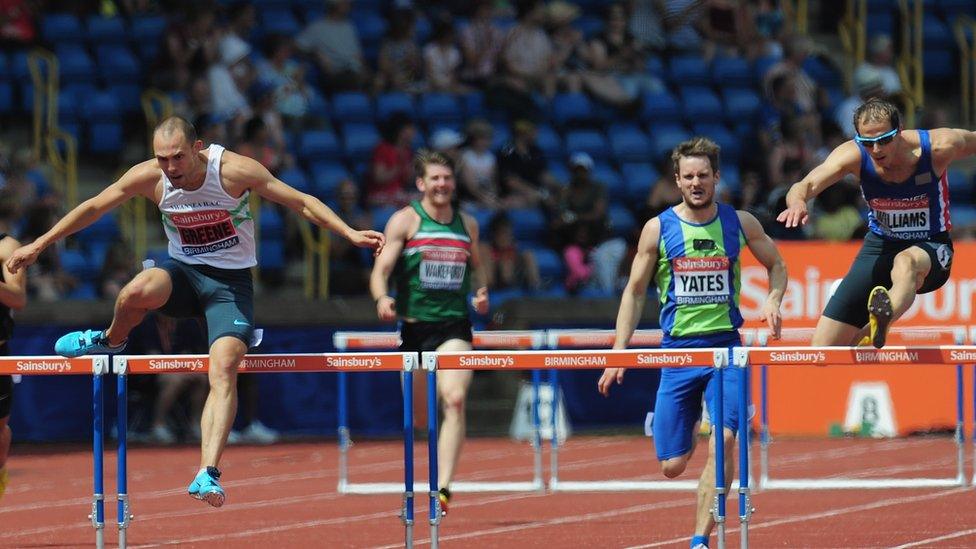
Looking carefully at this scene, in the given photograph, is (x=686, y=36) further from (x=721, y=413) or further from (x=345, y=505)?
(x=721, y=413)

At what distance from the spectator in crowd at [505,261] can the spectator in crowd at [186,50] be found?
353cm

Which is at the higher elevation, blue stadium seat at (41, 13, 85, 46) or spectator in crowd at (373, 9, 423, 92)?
blue stadium seat at (41, 13, 85, 46)

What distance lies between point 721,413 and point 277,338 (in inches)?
317

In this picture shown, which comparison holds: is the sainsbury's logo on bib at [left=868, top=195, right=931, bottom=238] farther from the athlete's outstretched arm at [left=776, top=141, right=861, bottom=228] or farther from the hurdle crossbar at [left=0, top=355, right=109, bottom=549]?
the hurdle crossbar at [left=0, top=355, right=109, bottom=549]

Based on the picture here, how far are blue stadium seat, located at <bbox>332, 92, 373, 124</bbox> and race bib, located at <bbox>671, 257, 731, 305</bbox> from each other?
10119 mm

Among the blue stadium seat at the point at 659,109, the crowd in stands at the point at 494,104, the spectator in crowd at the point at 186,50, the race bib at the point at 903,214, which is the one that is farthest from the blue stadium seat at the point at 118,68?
the race bib at the point at 903,214

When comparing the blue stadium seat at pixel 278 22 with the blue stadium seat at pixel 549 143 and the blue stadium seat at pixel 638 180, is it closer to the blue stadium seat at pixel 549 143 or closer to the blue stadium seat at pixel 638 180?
the blue stadium seat at pixel 549 143

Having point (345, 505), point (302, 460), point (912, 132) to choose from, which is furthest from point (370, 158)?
point (912, 132)

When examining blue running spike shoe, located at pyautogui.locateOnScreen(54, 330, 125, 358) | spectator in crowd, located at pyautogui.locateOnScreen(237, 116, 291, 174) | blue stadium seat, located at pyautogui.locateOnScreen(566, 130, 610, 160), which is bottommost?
blue running spike shoe, located at pyautogui.locateOnScreen(54, 330, 125, 358)

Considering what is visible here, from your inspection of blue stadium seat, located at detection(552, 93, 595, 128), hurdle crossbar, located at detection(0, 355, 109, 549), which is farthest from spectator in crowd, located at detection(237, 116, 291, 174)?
hurdle crossbar, located at detection(0, 355, 109, 549)

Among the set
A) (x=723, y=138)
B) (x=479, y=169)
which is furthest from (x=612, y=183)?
(x=479, y=169)

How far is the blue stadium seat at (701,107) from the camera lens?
19109mm

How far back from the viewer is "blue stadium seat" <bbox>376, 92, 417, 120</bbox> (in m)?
18.1

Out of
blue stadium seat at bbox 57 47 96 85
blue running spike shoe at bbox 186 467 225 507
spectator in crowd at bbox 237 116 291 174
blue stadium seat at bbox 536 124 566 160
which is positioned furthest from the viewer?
blue stadium seat at bbox 536 124 566 160
